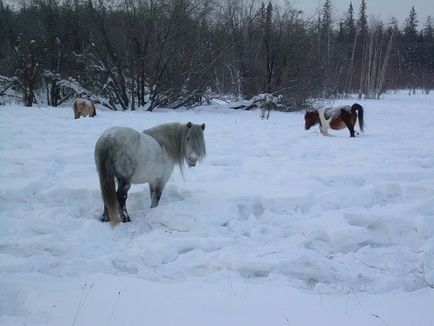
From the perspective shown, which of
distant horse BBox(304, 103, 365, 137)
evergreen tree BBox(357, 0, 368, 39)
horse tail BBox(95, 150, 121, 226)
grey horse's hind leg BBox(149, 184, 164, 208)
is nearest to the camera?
horse tail BBox(95, 150, 121, 226)

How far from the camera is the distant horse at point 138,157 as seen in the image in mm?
4371

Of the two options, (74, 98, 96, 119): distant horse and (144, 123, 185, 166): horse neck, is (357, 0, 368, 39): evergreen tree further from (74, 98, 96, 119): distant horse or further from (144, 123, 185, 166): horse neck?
(144, 123, 185, 166): horse neck

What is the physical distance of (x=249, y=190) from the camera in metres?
5.39

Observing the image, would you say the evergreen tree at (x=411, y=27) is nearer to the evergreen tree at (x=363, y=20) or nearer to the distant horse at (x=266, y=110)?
the evergreen tree at (x=363, y=20)

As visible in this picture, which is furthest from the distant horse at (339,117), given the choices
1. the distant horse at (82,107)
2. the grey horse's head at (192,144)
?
the distant horse at (82,107)

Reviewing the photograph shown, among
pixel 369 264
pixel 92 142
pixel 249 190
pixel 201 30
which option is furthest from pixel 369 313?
pixel 201 30

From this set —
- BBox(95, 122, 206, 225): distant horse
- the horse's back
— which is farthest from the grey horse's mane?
the horse's back

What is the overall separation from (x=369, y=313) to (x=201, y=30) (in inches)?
741

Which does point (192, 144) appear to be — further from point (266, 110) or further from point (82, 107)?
point (266, 110)

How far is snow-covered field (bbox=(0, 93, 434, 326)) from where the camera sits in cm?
268

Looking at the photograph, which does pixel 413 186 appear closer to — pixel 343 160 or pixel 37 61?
pixel 343 160

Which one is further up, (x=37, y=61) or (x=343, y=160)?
(x=37, y=61)

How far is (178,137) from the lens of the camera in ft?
17.0

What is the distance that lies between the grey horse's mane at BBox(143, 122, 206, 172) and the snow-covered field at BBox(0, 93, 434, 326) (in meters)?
0.57
